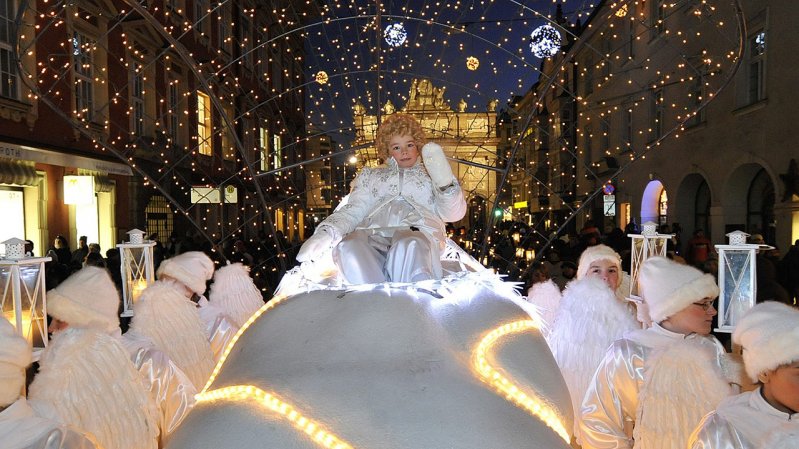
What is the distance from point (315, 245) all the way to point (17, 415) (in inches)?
58.4

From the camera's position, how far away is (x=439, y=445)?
1618 mm

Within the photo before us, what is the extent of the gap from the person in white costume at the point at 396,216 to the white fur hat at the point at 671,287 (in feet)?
3.15

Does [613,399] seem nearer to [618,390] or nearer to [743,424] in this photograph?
[618,390]

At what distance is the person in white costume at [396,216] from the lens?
284 centimetres

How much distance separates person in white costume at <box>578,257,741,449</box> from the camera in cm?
237

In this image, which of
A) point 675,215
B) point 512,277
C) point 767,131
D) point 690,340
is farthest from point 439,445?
point 675,215

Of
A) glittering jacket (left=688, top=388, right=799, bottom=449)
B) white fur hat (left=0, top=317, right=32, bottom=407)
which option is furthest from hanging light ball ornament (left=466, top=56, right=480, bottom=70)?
white fur hat (left=0, top=317, right=32, bottom=407)

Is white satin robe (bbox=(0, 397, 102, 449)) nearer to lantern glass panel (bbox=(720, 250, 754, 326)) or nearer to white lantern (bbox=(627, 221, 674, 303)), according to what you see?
white lantern (bbox=(627, 221, 674, 303))

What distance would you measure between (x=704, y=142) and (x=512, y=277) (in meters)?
9.17

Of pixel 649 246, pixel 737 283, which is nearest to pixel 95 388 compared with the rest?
pixel 649 246

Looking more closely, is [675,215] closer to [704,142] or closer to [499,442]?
Answer: [704,142]

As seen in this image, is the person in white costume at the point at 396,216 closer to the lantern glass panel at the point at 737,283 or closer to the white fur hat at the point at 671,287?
the white fur hat at the point at 671,287

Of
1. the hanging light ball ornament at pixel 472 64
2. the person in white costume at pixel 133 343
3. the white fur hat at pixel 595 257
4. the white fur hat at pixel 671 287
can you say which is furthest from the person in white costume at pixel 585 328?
the hanging light ball ornament at pixel 472 64

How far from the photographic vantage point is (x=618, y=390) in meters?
2.65
